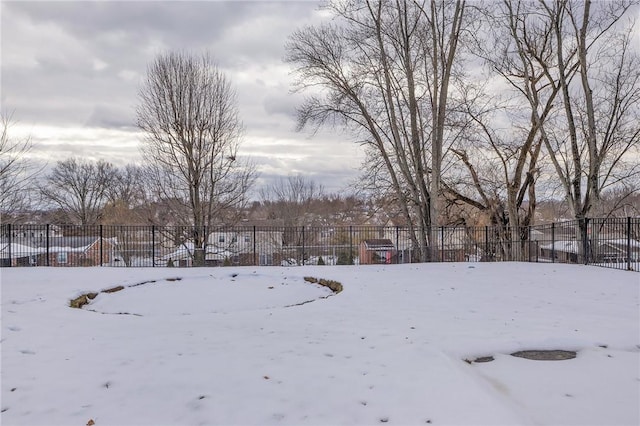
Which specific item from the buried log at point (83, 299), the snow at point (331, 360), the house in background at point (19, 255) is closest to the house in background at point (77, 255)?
the house in background at point (19, 255)

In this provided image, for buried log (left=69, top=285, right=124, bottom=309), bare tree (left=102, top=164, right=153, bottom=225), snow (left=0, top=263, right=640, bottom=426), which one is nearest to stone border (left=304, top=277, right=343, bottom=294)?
snow (left=0, top=263, right=640, bottom=426)

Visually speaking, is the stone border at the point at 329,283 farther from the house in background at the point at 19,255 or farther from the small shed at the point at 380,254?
the house in background at the point at 19,255

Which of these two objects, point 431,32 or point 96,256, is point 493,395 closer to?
point 431,32

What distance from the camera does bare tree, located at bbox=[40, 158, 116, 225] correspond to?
3766cm

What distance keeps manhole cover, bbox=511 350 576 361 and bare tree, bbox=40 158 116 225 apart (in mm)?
40321

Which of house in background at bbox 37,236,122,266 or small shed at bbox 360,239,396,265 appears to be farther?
small shed at bbox 360,239,396,265

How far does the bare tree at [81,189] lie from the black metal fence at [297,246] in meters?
17.2

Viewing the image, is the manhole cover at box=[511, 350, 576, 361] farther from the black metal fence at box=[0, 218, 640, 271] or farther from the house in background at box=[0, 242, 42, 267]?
the house in background at box=[0, 242, 42, 267]

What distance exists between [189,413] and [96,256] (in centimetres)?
2158

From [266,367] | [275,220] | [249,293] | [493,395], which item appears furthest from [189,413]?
[275,220]

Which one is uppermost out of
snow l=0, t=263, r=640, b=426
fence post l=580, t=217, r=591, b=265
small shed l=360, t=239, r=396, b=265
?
fence post l=580, t=217, r=591, b=265

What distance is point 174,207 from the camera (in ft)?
61.2

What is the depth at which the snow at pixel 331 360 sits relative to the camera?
8.92ft

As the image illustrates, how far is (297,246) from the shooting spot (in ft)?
56.1
